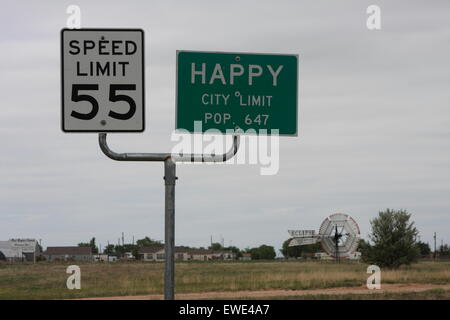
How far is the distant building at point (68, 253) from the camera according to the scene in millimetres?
152000

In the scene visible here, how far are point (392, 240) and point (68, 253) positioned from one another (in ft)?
374

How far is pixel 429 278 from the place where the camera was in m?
37.6

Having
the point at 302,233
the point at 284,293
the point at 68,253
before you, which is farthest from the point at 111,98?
the point at 68,253

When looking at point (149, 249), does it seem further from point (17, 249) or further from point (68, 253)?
point (17, 249)

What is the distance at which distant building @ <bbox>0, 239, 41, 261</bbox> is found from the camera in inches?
5458

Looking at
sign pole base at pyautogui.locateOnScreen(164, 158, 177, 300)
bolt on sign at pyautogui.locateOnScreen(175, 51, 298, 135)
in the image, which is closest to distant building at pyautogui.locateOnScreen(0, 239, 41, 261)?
bolt on sign at pyautogui.locateOnScreen(175, 51, 298, 135)

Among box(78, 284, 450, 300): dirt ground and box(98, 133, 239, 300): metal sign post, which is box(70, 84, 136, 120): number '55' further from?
box(78, 284, 450, 300): dirt ground

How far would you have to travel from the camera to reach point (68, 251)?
156 m

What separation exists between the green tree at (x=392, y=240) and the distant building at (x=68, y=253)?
350 ft

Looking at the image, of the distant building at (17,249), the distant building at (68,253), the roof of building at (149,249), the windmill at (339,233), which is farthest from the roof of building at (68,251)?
the windmill at (339,233)

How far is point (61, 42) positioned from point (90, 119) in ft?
1.61

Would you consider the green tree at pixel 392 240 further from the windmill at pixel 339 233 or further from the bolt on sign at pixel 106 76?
the bolt on sign at pixel 106 76

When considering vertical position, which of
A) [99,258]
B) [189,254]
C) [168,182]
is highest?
[168,182]

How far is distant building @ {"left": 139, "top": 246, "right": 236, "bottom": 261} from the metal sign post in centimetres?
13293
